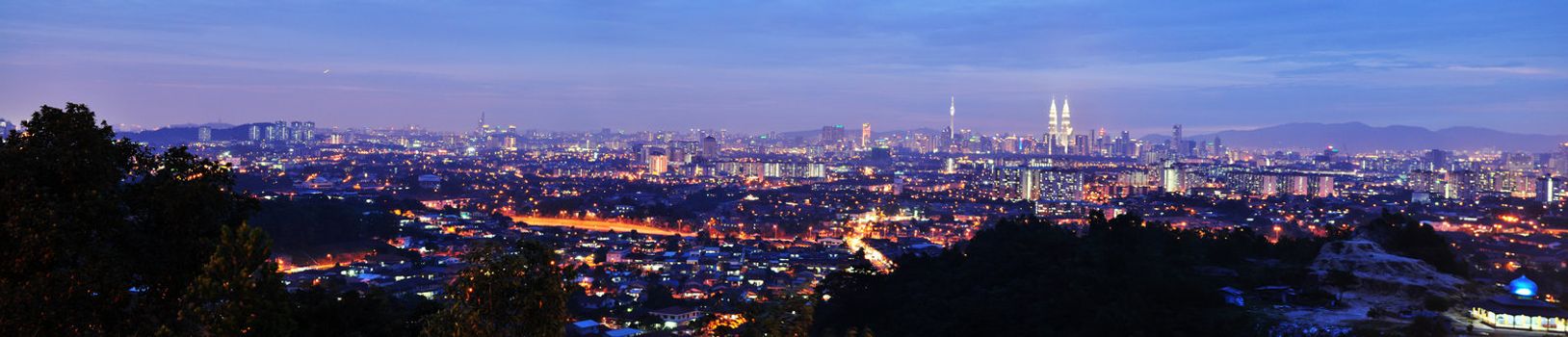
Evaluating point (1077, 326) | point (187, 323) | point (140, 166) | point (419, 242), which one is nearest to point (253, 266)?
point (187, 323)

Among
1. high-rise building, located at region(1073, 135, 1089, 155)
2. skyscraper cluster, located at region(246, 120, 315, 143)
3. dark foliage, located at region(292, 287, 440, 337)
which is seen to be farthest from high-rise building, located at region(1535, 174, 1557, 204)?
skyscraper cluster, located at region(246, 120, 315, 143)

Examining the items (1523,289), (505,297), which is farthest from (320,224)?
(505,297)

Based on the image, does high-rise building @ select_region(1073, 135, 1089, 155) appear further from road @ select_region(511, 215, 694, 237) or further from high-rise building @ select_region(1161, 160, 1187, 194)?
road @ select_region(511, 215, 694, 237)

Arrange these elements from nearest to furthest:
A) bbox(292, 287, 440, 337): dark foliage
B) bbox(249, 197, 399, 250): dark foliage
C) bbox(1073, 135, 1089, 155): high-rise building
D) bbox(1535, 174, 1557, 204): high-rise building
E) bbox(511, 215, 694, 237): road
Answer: bbox(292, 287, 440, 337): dark foliage < bbox(249, 197, 399, 250): dark foliage < bbox(511, 215, 694, 237): road < bbox(1535, 174, 1557, 204): high-rise building < bbox(1073, 135, 1089, 155): high-rise building

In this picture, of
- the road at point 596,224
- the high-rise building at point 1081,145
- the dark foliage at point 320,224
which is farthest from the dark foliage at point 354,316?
the high-rise building at point 1081,145

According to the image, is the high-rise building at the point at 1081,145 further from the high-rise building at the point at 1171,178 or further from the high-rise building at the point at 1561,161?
the high-rise building at the point at 1171,178

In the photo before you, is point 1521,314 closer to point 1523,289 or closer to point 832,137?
point 1523,289

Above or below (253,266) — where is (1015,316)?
below

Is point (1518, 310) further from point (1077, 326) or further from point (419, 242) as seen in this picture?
point (419, 242)

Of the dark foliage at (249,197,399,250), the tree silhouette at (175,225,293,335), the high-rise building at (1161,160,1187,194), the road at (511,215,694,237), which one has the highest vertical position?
the tree silhouette at (175,225,293,335)
